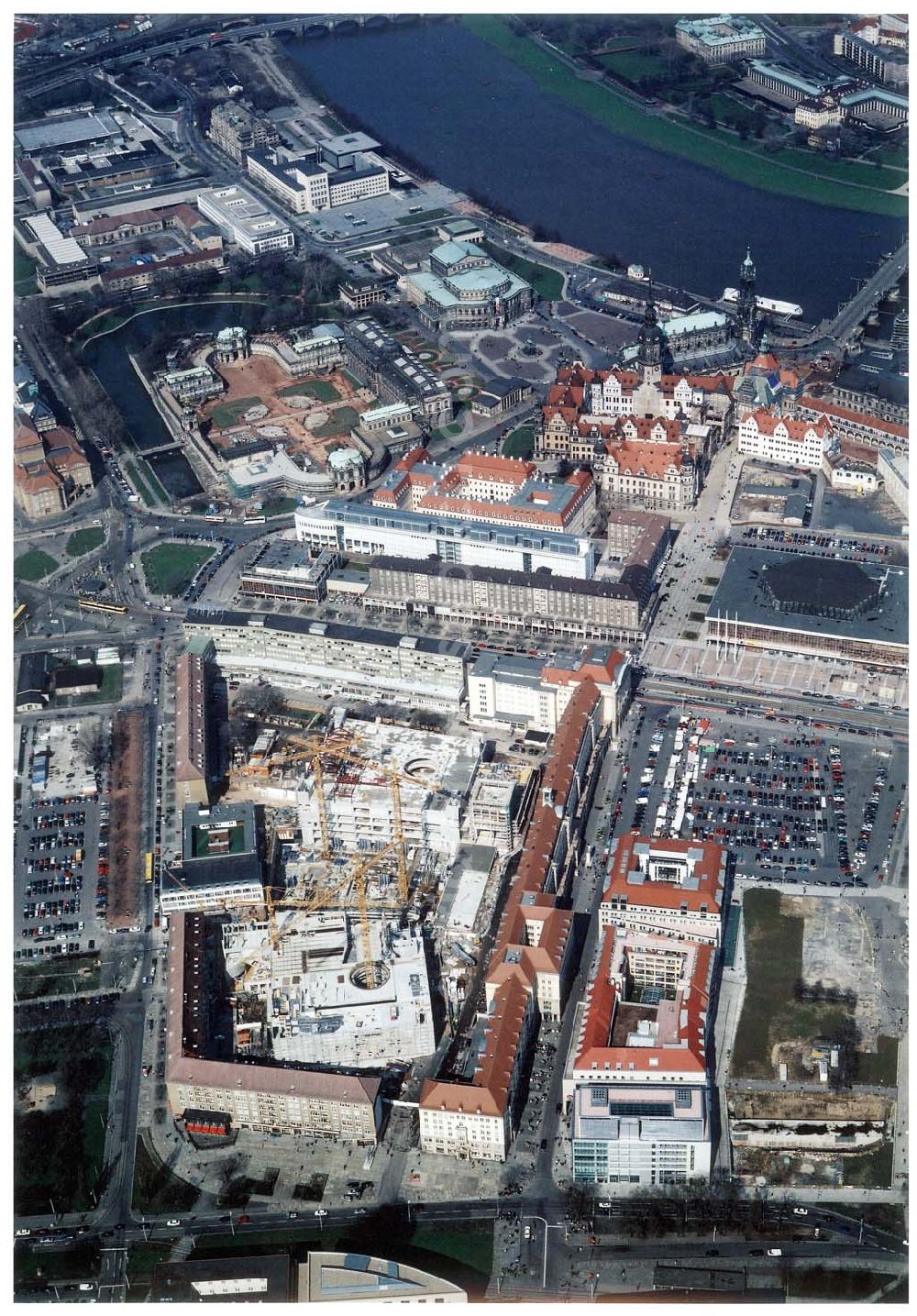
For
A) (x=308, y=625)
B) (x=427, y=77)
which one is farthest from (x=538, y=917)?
(x=427, y=77)

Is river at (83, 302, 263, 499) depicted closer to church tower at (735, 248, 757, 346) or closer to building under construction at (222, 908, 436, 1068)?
church tower at (735, 248, 757, 346)

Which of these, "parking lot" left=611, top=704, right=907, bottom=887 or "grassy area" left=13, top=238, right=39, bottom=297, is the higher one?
"grassy area" left=13, top=238, right=39, bottom=297

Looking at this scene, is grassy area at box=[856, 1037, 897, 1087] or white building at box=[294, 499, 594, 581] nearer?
grassy area at box=[856, 1037, 897, 1087]

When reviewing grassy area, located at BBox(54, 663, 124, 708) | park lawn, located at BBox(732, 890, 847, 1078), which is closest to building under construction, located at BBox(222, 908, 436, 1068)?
park lawn, located at BBox(732, 890, 847, 1078)

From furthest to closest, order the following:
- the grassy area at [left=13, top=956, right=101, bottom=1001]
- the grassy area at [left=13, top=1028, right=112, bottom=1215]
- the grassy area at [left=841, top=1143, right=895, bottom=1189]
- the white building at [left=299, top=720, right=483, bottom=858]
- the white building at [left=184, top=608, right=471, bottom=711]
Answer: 1. the white building at [left=184, top=608, right=471, bottom=711]
2. the white building at [left=299, top=720, right=483, bottom=858]
3. the grassy area at [left=13, top=956, right=101, bottom=1001]
4. the grassy area at [left=13, top=1028, right=112, bottom=1215]
5. the grassy area at [left=841, top=1143, right=895, bottom=1189]

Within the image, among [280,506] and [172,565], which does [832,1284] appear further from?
[280,506]
